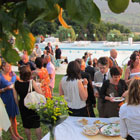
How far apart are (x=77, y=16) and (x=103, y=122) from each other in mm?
2443

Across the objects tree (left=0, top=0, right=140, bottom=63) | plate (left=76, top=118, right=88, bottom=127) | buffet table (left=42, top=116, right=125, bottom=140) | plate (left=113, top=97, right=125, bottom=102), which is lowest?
buffet table (left=42, top=116, right=125, bottom=140)

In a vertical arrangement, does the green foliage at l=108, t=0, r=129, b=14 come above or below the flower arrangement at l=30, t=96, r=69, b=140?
above

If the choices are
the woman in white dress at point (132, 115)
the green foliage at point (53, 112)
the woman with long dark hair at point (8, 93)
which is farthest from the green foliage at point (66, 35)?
the woman in white dress at point (132, 115)

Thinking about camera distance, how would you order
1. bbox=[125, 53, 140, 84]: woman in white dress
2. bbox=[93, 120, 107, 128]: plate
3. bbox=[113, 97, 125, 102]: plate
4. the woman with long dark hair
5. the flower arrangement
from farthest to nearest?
bbox=[125, 53, 140, 84]: woman in white dress, the woman with long dark hair, bbox=[113, 97, 125, 102]: plate, bbox=[93, 120, 107, 128]: plate, the flower arrangement

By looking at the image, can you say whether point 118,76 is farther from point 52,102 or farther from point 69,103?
point 52,102

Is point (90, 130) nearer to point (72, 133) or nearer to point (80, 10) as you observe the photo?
point (72, 133)

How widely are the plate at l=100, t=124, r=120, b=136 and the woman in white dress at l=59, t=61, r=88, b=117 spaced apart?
61 cm

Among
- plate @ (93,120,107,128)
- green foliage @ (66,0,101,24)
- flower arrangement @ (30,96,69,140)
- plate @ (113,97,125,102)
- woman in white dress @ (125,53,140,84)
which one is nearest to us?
green foliage @ (66,0,101,24)

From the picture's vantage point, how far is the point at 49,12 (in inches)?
26.9

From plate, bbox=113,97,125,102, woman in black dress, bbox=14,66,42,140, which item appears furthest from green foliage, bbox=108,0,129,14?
woman in black dress, bbox=14,66,42,140

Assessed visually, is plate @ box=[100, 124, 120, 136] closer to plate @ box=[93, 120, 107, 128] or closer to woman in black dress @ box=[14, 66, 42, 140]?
plate @ box=[93, 120, 107, 128]

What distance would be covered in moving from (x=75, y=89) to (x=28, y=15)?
2.48 m

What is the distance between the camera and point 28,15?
0.69 metres

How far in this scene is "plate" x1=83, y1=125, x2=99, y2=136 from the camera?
2.55 meters
